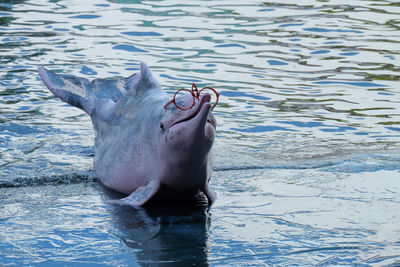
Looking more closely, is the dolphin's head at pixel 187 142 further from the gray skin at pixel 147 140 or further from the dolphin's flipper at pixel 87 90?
the dolphin's flipper at pixel 87 90

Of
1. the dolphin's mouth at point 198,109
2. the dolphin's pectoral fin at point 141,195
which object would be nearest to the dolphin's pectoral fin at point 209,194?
the dolphin's pectoral fin at point 141,195

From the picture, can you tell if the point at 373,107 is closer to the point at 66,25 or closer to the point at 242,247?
the point at 242,247

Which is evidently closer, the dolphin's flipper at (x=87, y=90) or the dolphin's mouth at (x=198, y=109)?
the dolphin's mouth at (x=198, y=109)

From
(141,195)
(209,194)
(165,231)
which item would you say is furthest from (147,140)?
(165,231)

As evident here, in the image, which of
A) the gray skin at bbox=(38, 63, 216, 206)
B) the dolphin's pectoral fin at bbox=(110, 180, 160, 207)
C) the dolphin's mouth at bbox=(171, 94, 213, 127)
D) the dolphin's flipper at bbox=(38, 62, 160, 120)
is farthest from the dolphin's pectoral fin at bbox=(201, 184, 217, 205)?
the dolphin's flipper at bbox=(38, 62, 160, 120)

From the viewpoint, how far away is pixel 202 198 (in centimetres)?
630

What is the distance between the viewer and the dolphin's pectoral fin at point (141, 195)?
19.2ft

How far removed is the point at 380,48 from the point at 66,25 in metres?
5.56

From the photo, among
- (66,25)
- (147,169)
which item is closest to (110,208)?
(147,169)

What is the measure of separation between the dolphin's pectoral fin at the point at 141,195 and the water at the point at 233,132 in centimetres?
9

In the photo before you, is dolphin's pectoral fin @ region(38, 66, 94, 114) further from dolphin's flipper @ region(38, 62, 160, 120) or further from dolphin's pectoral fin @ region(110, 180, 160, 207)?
dolphin's pectoral fin @ region(110, 180, 160, 207)

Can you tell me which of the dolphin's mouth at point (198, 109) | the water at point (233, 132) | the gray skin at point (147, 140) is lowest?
the water at point (233, 132)

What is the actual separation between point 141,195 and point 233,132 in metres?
2.87

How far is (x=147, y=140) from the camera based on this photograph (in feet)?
20.1
